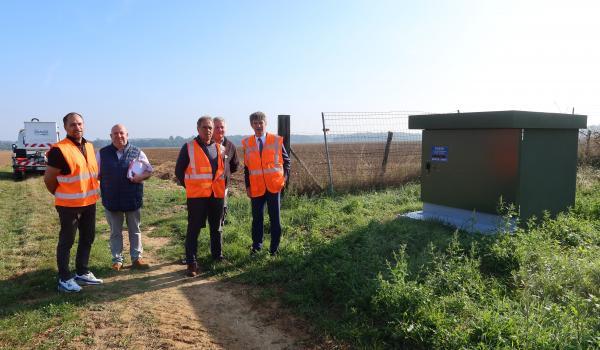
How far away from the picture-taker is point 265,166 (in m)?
5.43

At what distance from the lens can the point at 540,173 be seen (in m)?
5.46

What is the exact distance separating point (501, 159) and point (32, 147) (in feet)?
65.3

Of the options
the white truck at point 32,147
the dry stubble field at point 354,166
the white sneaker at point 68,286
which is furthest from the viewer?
the white truck at point 32,147

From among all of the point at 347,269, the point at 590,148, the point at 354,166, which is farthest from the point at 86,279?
the point at 590,148

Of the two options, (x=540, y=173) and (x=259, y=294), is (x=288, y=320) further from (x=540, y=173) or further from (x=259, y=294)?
(x=540, y=173)

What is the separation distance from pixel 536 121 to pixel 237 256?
4.26m

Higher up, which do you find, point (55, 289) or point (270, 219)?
point (270, 219)

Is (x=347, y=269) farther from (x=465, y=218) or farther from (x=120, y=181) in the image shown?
(x=120, y=181)

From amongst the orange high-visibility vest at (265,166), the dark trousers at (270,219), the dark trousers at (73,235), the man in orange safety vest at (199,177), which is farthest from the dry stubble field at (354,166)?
the dark trousers at (73,235)

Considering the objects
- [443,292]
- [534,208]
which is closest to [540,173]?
[534,208]

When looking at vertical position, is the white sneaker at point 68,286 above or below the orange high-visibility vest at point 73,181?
below

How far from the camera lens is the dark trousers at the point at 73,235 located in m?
4.55

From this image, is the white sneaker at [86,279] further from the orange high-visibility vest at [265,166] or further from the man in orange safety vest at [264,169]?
the orange high-visibility vest at [265,166]

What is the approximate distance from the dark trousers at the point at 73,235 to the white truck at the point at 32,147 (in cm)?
1558
